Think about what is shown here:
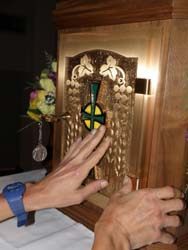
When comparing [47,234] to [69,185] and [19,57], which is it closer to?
[69,185]

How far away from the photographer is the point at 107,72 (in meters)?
0.77

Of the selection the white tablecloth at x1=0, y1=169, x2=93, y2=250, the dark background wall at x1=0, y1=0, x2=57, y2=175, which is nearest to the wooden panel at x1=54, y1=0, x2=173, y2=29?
the white tablecloth at x1=0, y1=169, x2=93, y2=250

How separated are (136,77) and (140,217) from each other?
0.29 m

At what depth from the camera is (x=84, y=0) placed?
2.61 ft

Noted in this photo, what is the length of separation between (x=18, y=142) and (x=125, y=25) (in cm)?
270

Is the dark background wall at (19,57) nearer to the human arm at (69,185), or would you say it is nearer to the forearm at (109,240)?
the human arm at (69,185)

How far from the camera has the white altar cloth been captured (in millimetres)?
774

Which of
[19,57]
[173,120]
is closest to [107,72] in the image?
[173,120]

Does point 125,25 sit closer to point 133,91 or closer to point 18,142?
point 133,91

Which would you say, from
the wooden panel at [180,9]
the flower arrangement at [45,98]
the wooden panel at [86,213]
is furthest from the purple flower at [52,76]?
the wooden panel at [180,9]

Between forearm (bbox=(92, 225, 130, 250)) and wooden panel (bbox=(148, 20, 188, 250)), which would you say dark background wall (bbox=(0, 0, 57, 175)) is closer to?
wooden panel (bbox=(148, 20, 188, 250))

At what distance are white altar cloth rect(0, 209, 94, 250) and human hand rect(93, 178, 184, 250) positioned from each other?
0.21 m

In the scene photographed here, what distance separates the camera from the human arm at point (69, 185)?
2.07 ft

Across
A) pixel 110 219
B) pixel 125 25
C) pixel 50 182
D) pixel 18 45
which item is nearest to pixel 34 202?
pixel 50 182
